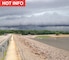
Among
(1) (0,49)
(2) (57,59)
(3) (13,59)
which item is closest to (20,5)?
(1) (0,49)

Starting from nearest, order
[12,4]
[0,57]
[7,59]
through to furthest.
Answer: [12,4] → [0,57] → [7,59]

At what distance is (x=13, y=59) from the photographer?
1961 centimetres

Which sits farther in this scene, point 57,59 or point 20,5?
point 57,59

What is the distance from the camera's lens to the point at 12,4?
16000 mm

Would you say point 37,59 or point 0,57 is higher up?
point 0,57

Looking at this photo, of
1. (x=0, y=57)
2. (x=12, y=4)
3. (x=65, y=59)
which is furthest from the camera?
(x=65, y=59)

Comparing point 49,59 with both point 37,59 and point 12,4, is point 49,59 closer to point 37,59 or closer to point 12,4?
point 37,59

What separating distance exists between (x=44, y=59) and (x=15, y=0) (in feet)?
27.1

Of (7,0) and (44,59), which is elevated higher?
(7,0)

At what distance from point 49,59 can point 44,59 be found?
1.39ft

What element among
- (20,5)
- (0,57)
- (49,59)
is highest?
(20,5)

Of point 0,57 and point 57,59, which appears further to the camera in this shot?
point 57,59

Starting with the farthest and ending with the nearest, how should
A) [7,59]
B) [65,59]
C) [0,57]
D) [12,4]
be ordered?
[65,59] → [7,59] → [0,57] → [12,4]

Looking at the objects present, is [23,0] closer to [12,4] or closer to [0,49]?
[12,4]
